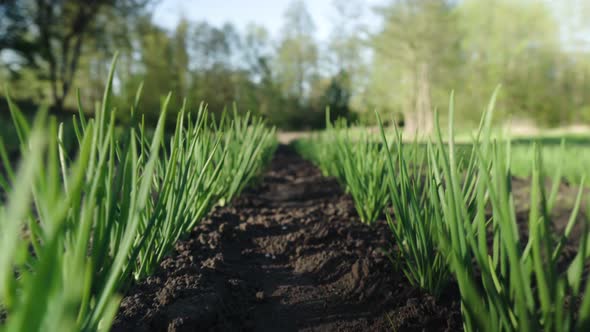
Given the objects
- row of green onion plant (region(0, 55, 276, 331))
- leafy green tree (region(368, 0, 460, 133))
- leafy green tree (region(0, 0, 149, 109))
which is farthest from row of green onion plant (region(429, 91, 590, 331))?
leafy green tree (region(368, 0, 460, 133))

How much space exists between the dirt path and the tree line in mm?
12931

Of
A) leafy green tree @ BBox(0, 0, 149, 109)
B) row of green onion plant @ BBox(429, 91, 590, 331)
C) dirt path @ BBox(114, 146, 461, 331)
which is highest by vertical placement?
leafy green tree @ BBox(0, 0, 149, 109)

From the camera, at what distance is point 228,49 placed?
66.4 feet

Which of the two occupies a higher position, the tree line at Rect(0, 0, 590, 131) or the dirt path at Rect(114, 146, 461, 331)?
the tree line at Rect(0, 0, 590, 131)

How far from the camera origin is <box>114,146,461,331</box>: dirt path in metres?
0.95

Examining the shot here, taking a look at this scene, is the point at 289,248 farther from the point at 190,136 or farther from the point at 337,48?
the point at 337,48

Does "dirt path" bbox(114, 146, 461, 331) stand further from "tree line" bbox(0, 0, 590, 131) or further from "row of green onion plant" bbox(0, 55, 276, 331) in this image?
"tree line" bbox(0, 0, 590, 131)

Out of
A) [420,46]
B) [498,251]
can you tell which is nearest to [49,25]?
[498,251]

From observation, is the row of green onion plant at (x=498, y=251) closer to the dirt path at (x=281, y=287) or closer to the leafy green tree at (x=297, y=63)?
the dirt path at (x=281, y=287)

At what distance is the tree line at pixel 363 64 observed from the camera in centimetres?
1452

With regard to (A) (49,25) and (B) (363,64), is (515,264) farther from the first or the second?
(B) (363,64)

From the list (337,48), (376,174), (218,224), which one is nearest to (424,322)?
(376,174)

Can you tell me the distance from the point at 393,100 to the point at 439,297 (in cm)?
1971

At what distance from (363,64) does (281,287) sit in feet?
74.7
